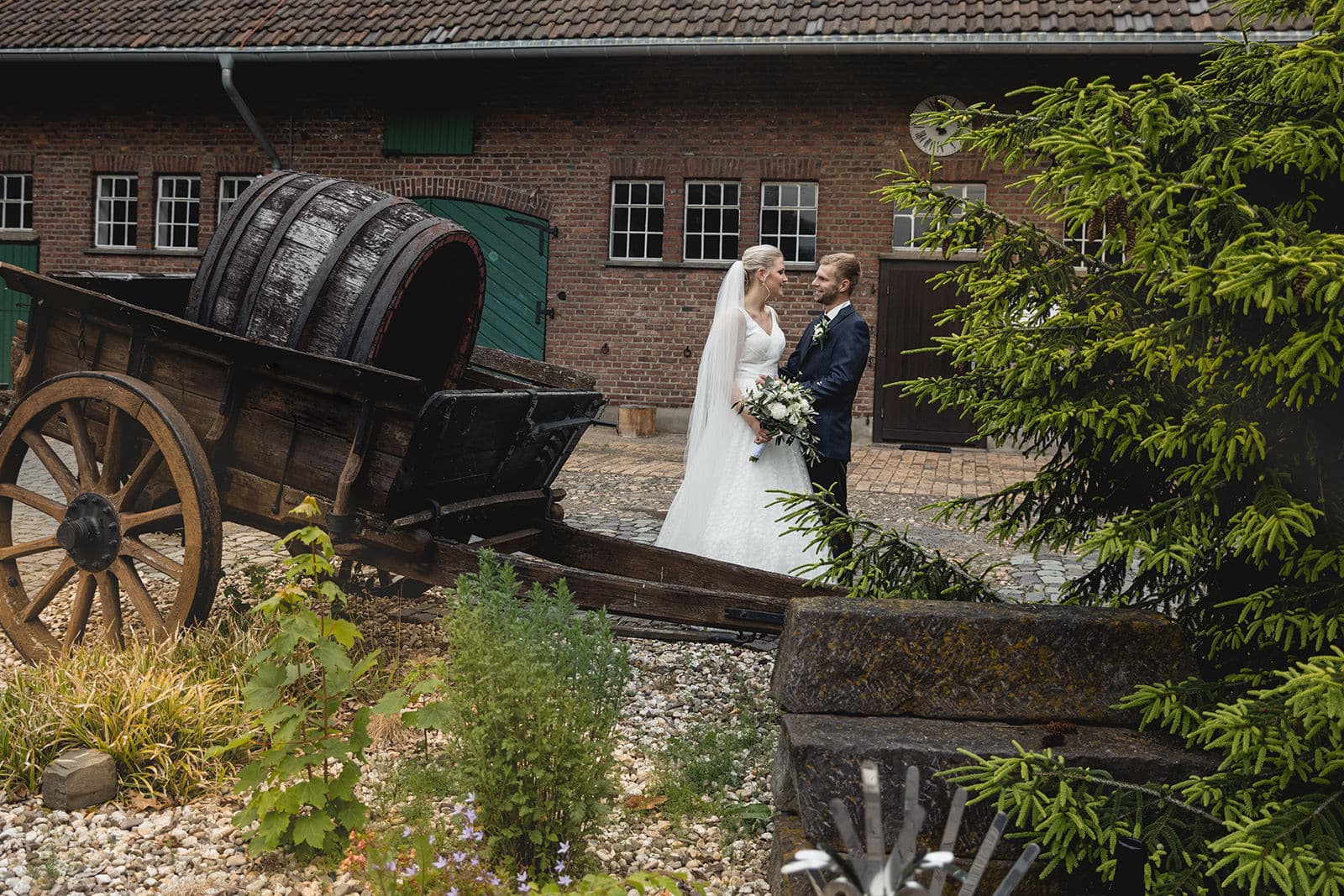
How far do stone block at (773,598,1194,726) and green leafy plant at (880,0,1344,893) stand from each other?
15 centimetres

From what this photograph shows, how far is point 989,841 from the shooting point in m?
1.30

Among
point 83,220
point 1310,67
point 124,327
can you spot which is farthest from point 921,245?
point 83,220

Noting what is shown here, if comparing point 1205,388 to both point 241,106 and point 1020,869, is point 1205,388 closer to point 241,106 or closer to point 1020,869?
point 1020,869

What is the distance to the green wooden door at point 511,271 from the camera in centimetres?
1439

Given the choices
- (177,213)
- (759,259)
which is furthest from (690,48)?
(759,259)

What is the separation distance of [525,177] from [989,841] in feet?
45.1

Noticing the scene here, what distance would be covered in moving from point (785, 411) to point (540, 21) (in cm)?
953

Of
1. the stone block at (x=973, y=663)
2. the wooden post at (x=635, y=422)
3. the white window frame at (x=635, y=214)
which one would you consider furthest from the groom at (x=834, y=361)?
the white window frame at (x=635, y=214)

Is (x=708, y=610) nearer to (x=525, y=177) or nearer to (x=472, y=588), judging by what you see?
(x=472, y=588)

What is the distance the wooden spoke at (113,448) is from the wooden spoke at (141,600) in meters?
0.29

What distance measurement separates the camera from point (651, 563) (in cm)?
450

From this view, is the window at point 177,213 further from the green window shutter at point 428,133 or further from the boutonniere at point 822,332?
the boutonniere at point 822,332

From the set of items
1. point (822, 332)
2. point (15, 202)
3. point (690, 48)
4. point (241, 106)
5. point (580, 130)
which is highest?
point (690, 48)

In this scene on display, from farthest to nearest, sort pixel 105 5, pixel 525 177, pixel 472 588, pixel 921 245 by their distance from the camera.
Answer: pixel 105 5 → pixel 525 177 → pixel 472 588 → pixel 921 245
